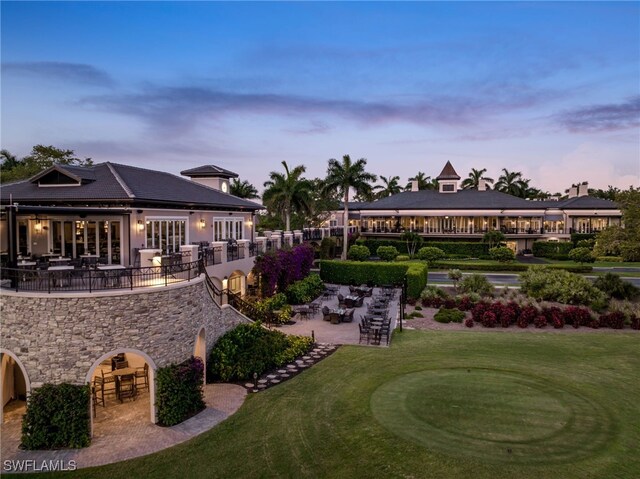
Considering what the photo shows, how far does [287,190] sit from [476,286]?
2228 cm

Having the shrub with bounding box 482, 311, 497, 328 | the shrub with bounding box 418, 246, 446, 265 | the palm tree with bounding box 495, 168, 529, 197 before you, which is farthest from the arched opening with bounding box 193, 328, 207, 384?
the palm tree with bounding box 495, 168, 529, 197

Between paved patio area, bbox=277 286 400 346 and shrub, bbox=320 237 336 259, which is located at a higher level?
shrub, bbox=320 237 336 259

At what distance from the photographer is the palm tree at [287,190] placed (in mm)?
44344

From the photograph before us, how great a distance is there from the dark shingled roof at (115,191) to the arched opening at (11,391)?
24.2 ft

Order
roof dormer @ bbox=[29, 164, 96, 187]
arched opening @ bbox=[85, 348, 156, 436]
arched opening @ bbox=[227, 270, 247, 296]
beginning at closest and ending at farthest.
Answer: arched opening @ bbox=[85, 348, 156, 436]
roof dormer @ bbox=[29, 164, 96, 187]
arched opening @ bbox=[227, 270, 247, 296]

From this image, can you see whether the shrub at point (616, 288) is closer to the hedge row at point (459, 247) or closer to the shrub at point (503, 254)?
the shrub at point (503, 254)

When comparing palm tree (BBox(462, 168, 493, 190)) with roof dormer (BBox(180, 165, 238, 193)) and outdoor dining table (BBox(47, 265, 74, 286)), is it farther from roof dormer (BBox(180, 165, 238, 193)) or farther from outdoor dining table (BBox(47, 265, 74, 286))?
outdoor dining table (BBox(47, 265, 74, 286))

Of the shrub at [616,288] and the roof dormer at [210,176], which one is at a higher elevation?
the roof dormer at [210,176]

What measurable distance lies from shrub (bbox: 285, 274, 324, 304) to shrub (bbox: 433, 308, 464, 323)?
9.49 m

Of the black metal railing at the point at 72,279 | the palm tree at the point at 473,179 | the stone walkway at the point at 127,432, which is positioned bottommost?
the stone walkway at the point at 127,432

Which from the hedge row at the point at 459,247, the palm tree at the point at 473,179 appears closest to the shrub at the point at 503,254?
the hedge row at the point at 459,247

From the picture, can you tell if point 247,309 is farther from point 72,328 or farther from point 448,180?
point 448,180

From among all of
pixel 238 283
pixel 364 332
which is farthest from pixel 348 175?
pixel 364 332

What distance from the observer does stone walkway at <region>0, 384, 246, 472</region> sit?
455 inches
